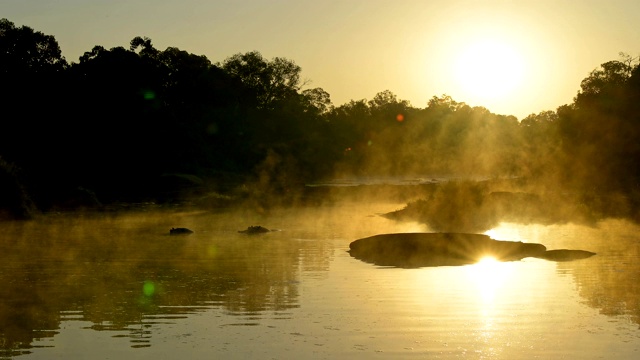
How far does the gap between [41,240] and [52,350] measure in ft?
73.8

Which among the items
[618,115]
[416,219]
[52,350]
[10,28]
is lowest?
[52,350]

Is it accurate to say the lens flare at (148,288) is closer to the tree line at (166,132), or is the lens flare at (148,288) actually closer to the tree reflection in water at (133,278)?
the tree reflection in water at (133,278)

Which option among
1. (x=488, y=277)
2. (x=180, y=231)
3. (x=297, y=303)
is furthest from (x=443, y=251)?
(x=180, y=231)

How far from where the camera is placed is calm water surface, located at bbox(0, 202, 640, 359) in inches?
610

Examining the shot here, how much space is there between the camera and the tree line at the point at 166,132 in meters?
70.2

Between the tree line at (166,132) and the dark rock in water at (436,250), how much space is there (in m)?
27.3

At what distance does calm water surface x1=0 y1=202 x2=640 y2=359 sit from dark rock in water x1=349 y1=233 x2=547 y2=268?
906mm

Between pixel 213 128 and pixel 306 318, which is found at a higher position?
pixel 213 128

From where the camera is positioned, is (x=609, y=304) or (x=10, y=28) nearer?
(x=609, y=304)

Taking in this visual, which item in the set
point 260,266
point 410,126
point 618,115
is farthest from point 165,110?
point 410,126

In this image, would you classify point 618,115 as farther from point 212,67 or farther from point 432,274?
point 212,67

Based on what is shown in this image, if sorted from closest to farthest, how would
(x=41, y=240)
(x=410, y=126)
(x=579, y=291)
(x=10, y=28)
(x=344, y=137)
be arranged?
(x=579, y=291), (x=41, y=240), (x=10, y=28), (x=344, y=137), (x=410, y=126)

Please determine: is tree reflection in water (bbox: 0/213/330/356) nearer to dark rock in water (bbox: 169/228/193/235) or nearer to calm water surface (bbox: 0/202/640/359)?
calm water surface (bbox: 0/202/640/359)

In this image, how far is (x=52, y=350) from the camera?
1543cm
